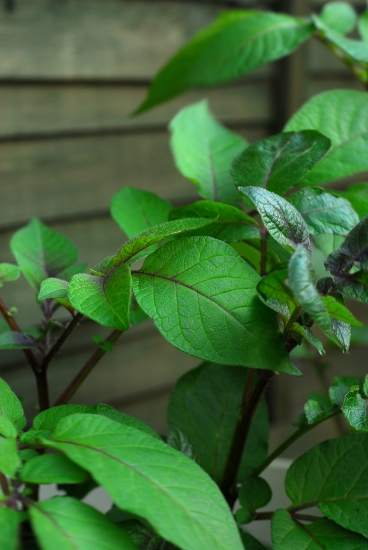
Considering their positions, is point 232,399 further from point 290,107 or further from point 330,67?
point 330,67

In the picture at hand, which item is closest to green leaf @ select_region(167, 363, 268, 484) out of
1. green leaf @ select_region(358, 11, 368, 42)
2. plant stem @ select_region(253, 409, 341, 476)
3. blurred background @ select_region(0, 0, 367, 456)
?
plant stem @ select_region(253, 409, 341, 476)

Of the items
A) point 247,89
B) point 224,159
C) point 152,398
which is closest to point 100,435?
point 224,159

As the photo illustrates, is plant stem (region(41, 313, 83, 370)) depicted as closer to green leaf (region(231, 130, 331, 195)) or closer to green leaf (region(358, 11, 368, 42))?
green leaf (region(231, 130, 331, 195))

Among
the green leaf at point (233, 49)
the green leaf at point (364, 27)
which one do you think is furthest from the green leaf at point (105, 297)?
the green leaf at point (364, 27)

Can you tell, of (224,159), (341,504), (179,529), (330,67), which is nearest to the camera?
(179,529)

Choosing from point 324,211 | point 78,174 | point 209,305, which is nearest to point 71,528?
point 209,305
